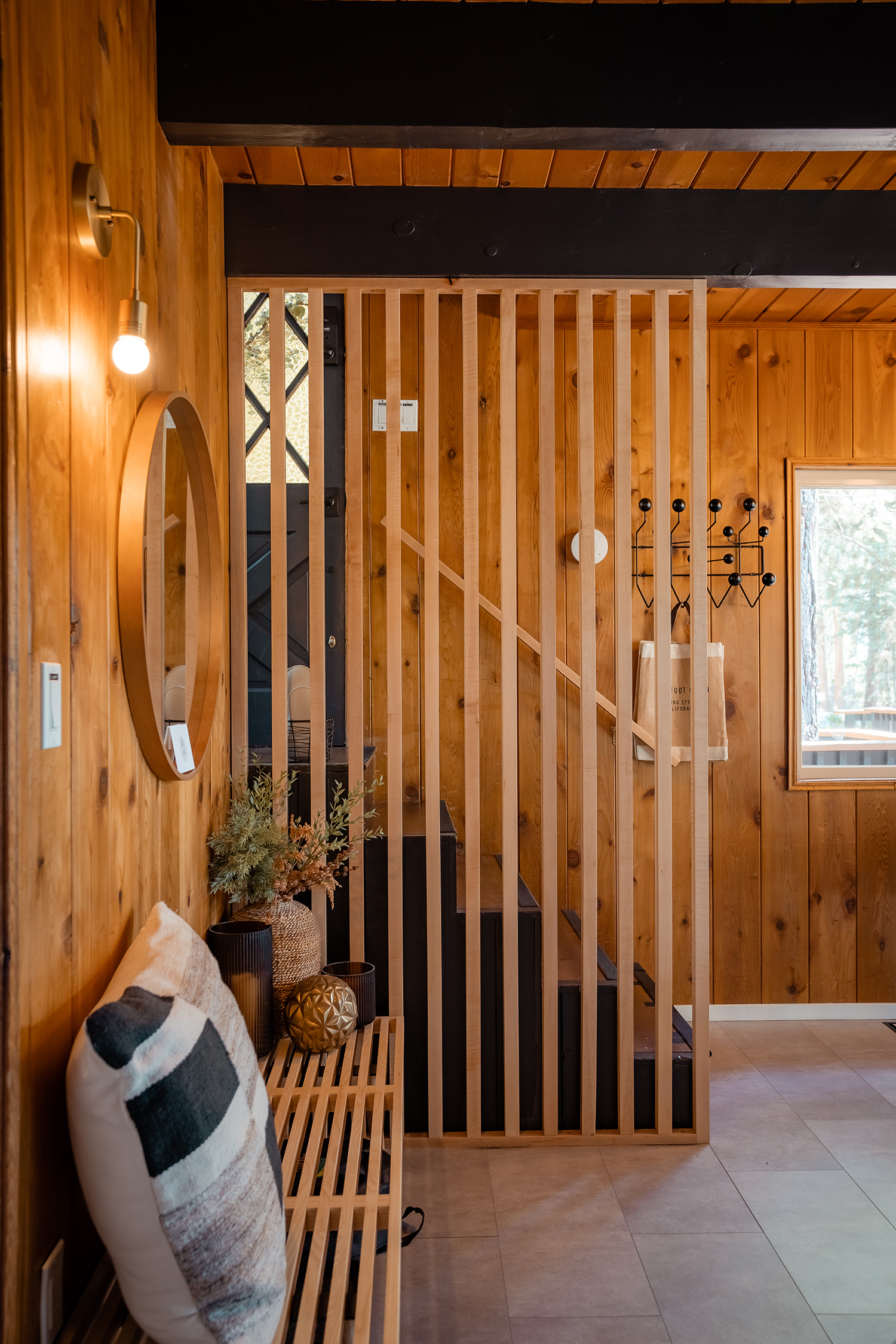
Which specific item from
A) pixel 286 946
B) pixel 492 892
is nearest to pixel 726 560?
pixel 492 892

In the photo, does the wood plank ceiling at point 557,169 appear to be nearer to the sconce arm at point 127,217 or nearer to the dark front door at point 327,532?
the dark front door at point 327,532

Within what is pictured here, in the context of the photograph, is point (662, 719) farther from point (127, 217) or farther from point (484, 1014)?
point (127, 217)

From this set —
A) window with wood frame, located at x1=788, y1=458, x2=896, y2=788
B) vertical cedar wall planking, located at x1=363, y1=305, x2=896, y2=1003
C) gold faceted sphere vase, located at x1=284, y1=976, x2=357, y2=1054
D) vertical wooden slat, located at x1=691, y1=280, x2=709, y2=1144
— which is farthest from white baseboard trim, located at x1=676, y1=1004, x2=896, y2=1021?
gold faceted sphere vase, located at x1=284, y1=976, x2=357, y2=1054

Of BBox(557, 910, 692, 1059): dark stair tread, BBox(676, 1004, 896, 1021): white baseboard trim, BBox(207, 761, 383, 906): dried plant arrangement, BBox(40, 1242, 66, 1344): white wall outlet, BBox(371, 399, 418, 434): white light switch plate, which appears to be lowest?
BBox(676, 1004, 896, 1021): white baseboard trim

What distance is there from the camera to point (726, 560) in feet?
12.3

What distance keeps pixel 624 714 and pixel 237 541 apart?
1.18m

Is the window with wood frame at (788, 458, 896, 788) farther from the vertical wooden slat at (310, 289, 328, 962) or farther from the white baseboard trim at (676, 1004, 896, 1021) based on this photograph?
the vertical wooden slat at (310, 289, 328, 962)

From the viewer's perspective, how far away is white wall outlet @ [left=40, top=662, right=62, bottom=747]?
1.25 m

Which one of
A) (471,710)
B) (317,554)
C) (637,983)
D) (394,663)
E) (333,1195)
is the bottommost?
(637,983)

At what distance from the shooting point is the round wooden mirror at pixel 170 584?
5.30 ft

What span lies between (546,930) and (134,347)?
1897mm

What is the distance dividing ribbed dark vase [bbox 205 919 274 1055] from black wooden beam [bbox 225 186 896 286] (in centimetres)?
173

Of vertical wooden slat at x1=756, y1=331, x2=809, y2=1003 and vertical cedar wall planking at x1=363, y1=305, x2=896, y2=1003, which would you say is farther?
vertical wooden slat at x1=756, y1=331, x2=809, y2=1003

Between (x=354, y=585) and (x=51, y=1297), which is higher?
(x=354, y=585)
